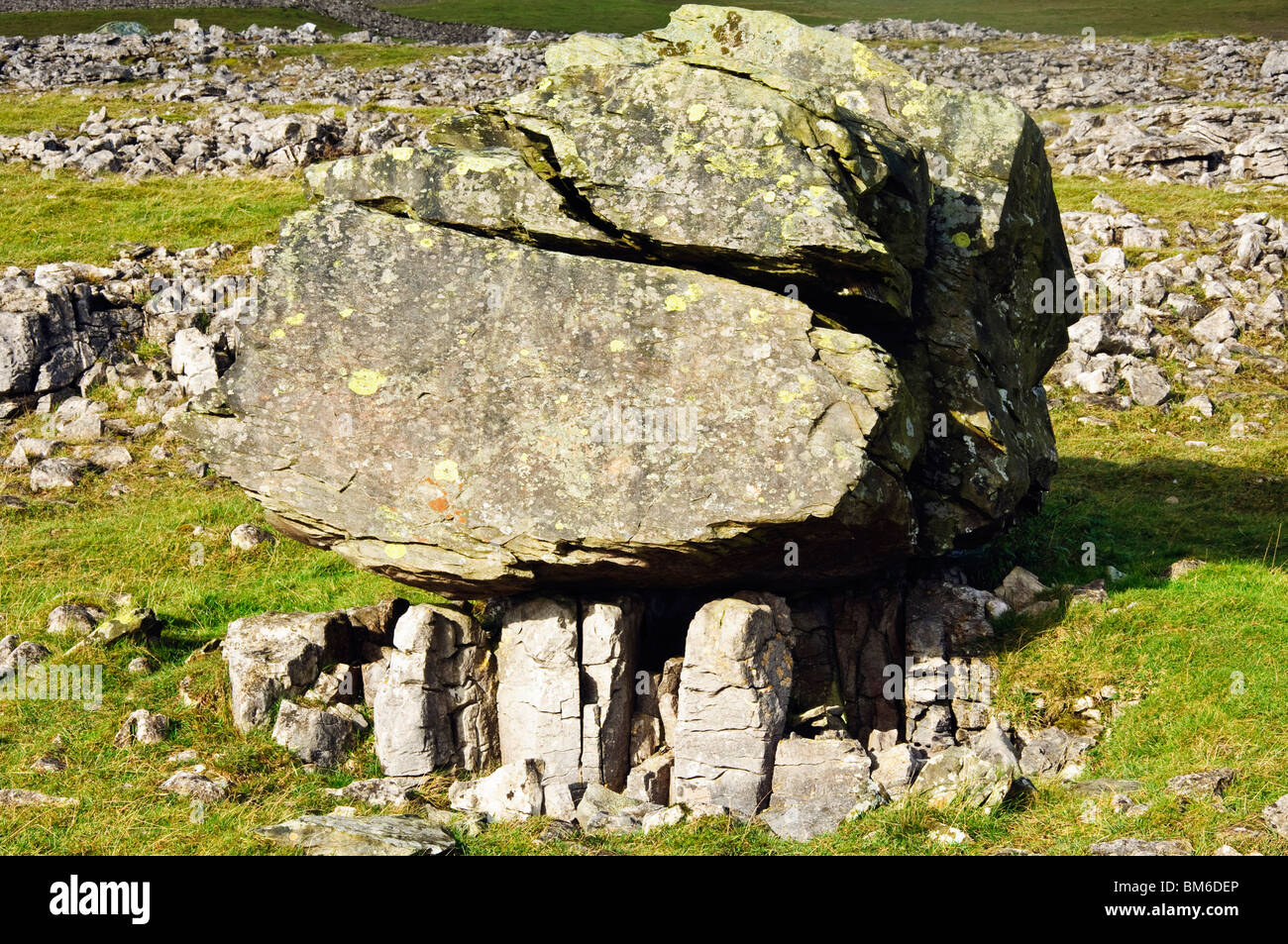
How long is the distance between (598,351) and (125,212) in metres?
30.8

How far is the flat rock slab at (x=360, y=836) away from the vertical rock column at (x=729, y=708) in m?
3.17

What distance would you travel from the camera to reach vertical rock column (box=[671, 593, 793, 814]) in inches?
511

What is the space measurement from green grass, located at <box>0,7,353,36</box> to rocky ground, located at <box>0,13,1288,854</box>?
11.7 m

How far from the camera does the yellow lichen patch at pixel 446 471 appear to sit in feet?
41.8

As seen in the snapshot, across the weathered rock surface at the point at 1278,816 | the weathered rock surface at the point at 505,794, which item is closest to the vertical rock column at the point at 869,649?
the weathered rock surface at the point at 505,794

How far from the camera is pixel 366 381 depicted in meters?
13.0

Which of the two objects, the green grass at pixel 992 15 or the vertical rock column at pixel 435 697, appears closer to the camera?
the vertical rock column at pixel 435 697

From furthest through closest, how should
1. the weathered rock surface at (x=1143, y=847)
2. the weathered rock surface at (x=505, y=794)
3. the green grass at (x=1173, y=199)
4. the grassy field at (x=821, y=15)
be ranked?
1. the grassy field at (x=821, y=15)
2. the green grass at (x=1173, y=199)
3. the weathered rock surface at (x=505, y=794)
4. the weathered rock surface at (x=1143, y=847)

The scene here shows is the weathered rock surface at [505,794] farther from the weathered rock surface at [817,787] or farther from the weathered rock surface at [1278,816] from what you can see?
the weathered rock surface at [1278,816]

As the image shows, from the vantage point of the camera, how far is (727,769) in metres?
13.0

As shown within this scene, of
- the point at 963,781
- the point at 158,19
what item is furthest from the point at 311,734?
the point at 158,19

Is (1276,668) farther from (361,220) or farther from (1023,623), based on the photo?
(361,220)

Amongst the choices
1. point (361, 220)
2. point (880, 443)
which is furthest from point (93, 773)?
point (880, 443)

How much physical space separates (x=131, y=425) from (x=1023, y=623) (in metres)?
19.8
